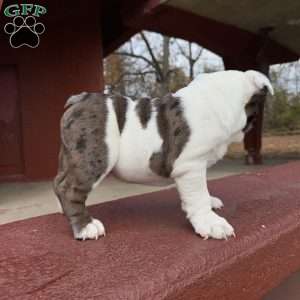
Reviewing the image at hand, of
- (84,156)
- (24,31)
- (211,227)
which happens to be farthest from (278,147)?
(84,156)

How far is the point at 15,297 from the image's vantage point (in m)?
1.01

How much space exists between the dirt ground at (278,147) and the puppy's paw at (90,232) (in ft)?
23.6

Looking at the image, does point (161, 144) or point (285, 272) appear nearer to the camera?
point (161, 144)

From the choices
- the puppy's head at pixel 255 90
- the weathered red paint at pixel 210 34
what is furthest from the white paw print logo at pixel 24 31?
the puppy's head at pixel 255 90

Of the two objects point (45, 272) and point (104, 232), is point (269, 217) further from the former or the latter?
point (45, 272)

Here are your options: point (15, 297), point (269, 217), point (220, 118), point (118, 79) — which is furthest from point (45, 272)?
point (118, 79)

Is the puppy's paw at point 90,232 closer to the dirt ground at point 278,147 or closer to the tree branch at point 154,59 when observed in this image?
the dirt ground at point 278,147

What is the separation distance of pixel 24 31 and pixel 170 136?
4.72 meters

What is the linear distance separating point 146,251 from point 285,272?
590 millimetres

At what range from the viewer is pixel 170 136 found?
1.36 meters

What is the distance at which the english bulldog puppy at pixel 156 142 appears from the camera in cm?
134

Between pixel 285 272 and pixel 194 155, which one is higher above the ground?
pixel 194 155

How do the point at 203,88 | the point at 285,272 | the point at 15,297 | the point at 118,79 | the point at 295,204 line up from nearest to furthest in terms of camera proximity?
the point at 15,297 < the point at 203,88 < the point at 285,272 < the point at 295,204 < the point at 118,79

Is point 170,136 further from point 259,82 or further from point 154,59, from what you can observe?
Result: point 154,59
